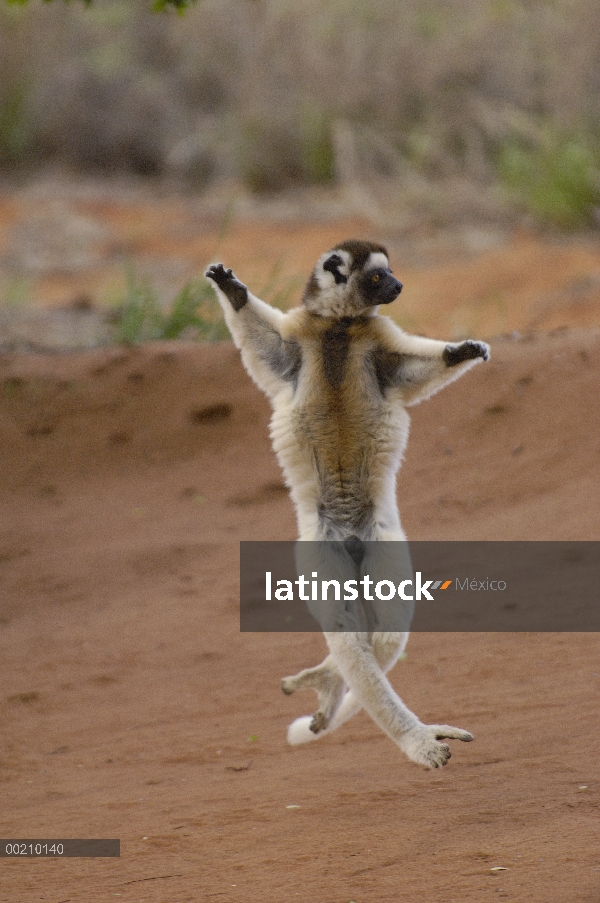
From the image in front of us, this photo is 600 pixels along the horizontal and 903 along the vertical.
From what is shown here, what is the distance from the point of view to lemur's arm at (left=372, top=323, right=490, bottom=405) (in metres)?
3.94

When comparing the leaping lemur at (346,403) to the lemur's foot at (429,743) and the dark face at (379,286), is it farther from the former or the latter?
the lemur's foot at (429,743)

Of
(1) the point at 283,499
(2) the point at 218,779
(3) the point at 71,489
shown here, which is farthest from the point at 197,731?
(3) the point at 71,489

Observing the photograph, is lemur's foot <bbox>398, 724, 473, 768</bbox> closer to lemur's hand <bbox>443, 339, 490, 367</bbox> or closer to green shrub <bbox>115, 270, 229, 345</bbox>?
lemur's hand <bbox>443, 339, 490, 367</bbox>

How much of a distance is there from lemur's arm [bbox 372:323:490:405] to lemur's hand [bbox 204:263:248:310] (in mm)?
588

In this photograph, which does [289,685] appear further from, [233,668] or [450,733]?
[233,668]

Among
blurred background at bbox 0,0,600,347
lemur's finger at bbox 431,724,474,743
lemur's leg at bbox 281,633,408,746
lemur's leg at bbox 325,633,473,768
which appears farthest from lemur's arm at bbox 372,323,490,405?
blurred background at bbox 0,0,600,347

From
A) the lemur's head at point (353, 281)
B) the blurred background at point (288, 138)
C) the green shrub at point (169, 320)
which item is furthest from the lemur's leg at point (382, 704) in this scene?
the blurred background at point (288, 138)

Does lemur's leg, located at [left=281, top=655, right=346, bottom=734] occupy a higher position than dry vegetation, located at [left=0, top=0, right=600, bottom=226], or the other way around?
dry vegetation, located at [left=0, top=0, right=600, bottom=226]

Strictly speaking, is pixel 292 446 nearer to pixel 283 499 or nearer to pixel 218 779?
pixel 218 779

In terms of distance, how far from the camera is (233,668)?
5824 mm

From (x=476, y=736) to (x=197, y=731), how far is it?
1.42 metres

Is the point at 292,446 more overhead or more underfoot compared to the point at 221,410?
more overhead

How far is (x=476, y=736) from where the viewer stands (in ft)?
15.4

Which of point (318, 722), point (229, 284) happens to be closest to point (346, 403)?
point (229, 284)
